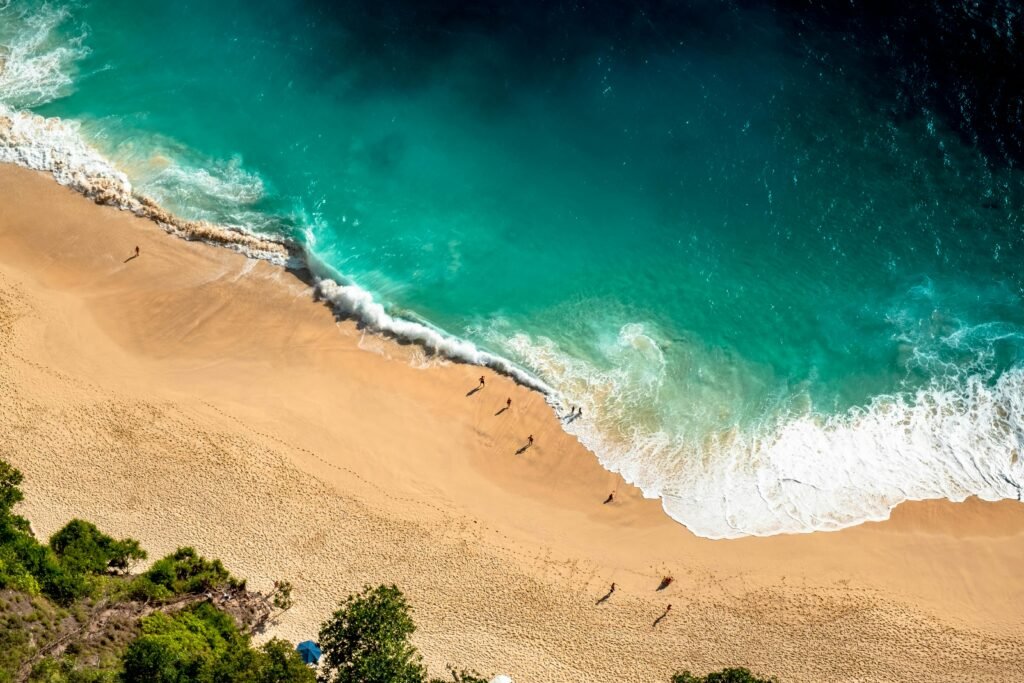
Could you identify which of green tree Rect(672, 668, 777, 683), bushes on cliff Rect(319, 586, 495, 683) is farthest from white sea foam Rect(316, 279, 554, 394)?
green tree Rect(672, 668, 777, 683)

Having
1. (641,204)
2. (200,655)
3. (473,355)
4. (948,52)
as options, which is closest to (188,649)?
(200,655)

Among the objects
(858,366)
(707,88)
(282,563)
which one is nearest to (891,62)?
(707,88)

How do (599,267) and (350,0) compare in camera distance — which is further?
(350,0)

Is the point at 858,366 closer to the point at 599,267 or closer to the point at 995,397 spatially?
the point at 995,397

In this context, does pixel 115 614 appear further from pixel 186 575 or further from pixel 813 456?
pixel 813 456

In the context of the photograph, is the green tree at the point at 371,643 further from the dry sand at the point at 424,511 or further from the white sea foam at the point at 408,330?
the white sea foam at the point at 408,330

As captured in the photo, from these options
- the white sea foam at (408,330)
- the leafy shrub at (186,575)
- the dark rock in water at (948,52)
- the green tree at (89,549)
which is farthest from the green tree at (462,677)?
the dark rock in water at (948,52)

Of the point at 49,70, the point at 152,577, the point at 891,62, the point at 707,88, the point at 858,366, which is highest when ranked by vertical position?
the point at 891,62
